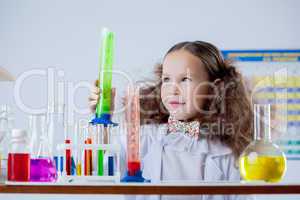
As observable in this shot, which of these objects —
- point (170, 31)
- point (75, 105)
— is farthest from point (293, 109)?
point (75, 105)

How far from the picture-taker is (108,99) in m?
1.29

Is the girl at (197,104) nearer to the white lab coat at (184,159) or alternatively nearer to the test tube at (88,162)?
the white lab coat at (184,159)

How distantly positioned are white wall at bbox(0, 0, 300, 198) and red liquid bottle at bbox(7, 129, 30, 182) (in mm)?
1612

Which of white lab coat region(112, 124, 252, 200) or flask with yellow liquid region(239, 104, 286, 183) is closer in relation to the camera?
flask with yellow liquid region(239, 104, 286, 183)

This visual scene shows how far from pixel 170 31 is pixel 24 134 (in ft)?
5.75

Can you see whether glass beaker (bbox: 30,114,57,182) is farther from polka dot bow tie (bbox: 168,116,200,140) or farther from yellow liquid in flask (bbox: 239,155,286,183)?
polka dot bow tie (bbox: 168,116,200,140)

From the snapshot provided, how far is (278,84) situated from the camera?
2.80 meters

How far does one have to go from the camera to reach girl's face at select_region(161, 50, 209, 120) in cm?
271

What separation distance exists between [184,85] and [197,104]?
0.43ft

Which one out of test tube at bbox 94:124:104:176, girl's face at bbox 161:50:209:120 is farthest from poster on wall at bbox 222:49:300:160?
test tube at bbox 94:124:104:176

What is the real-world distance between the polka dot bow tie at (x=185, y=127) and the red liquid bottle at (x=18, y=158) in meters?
1.56

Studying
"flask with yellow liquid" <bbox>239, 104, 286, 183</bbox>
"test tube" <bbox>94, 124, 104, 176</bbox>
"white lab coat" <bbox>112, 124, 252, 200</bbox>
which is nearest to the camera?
"flask with yellow liquid" <bbox>239, 104, 286, 183</bbox>

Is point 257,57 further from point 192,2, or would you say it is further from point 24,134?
point 24,134

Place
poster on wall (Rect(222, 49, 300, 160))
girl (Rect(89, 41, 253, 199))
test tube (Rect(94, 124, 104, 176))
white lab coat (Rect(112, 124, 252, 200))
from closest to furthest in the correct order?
1. test tube (Rect(94, 124, 104, 176))
2. white lab coat (Rect(112, 124, 252, 200))
3. girl (Rect(89, 41, 253, 199))
4. poster on wall (Rect(222, 49, 300, 160))
